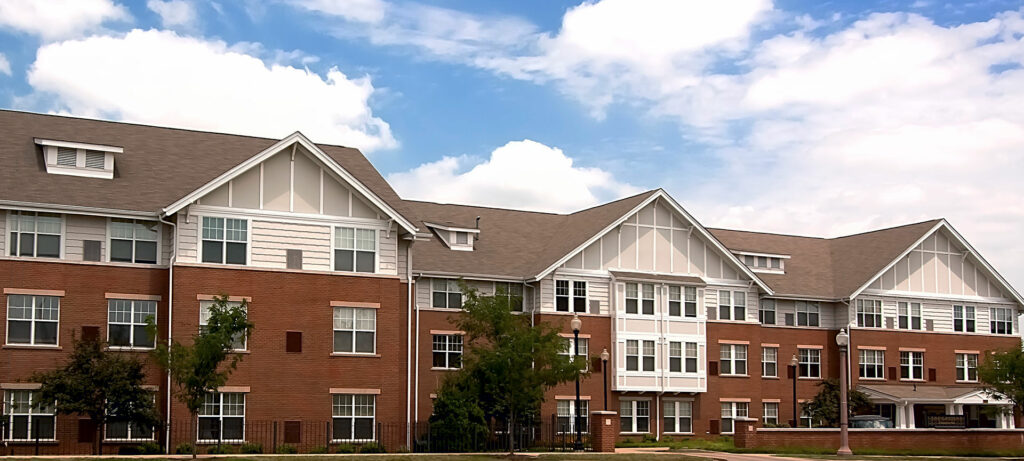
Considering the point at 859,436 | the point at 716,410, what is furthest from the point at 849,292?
the point at 859,436

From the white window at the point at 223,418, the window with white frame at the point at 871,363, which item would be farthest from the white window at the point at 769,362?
the white window at the point at 223,418

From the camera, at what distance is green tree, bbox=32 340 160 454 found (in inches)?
1602

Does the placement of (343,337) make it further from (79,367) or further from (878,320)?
(878,320)

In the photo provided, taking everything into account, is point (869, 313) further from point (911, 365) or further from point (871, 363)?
point (911, 365)

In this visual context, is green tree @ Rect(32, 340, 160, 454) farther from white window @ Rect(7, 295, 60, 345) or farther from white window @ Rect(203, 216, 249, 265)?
white window @ Rect(203, 216, 249, 265)

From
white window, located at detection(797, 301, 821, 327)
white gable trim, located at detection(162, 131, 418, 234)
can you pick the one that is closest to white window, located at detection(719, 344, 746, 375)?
white window, located at detection(797, 301, 821, 327)

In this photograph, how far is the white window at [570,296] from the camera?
55344 mm

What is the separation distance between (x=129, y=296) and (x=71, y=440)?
5413 mm

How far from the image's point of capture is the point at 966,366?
68000 mm

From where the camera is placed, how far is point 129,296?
44.2 meters

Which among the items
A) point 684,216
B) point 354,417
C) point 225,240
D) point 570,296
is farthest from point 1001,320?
point 225,240

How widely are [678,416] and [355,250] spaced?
19.0 metres

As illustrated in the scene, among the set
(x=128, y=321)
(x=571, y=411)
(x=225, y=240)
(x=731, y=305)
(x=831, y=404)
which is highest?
(x=225, y=240)

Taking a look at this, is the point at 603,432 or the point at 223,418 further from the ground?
the point at 223,418
